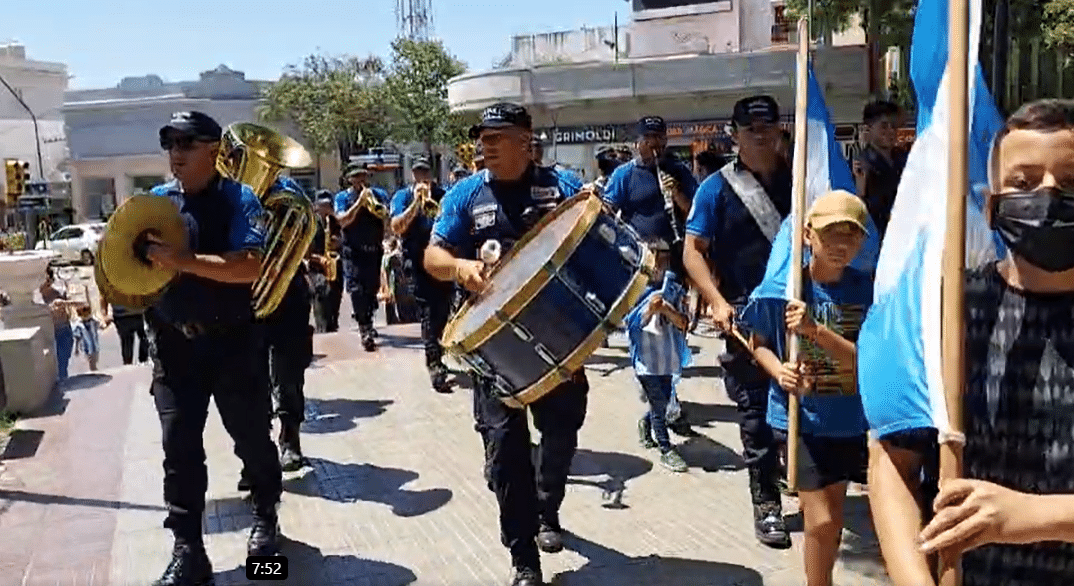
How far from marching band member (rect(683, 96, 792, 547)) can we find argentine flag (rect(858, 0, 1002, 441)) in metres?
2.57

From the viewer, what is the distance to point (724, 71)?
1141 inches

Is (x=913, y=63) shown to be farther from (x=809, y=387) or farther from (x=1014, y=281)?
(x=809, y=387)

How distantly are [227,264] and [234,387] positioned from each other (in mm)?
558

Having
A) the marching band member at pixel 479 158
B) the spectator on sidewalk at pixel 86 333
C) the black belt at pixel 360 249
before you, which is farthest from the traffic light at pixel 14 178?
the marching band member at pixel 479 158

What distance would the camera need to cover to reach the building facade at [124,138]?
4766cm

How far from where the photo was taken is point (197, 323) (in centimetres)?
421

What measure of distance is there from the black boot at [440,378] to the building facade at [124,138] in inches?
1558

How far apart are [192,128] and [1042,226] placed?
10.9 ft

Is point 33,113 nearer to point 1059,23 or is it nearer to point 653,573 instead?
point 1059,23

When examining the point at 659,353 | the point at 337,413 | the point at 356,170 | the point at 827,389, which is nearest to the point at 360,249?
the point at 356,170

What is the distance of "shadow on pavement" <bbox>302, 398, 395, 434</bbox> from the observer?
24.1ft

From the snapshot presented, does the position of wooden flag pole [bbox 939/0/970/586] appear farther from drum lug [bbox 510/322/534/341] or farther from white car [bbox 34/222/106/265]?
white car [bbox 34/222/106/265]

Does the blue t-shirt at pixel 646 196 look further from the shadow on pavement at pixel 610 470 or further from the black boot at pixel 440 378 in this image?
A: the black boot at pixel 440 378

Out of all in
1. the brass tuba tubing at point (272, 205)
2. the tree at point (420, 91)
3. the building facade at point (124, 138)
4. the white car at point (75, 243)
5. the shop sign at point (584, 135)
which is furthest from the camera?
the building facade at point (124, 138)
